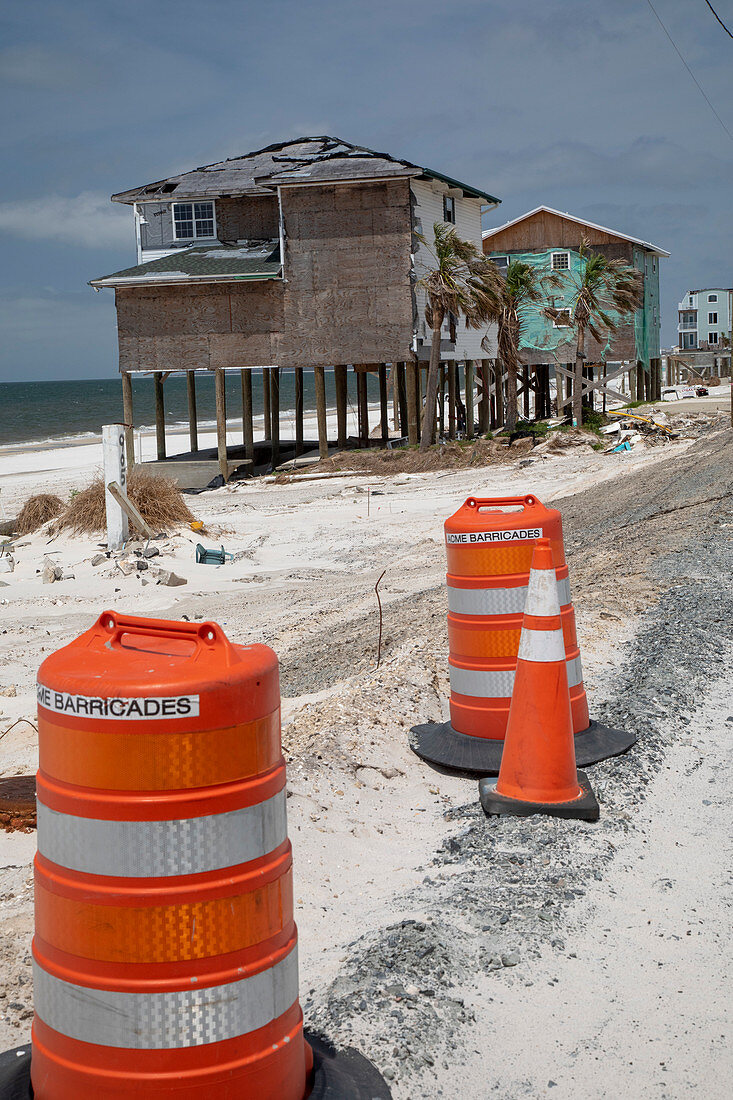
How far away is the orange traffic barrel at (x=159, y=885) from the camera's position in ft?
8.16

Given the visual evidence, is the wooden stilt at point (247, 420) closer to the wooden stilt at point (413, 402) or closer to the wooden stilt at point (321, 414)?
the wooden stilt at point (321, 414)

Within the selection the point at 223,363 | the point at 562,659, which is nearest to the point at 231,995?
the point at 562,659

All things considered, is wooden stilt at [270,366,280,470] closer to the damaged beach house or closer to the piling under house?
the piling under house

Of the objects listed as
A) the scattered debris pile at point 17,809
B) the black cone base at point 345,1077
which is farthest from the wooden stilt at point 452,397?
the black cone base at point 345,1077

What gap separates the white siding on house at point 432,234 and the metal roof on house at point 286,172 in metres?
0.44

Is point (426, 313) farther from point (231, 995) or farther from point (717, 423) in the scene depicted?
point (231, 995)

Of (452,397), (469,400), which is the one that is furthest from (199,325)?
(469,400)

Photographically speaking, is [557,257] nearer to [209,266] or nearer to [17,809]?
[209,266]

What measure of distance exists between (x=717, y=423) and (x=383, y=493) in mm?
13832

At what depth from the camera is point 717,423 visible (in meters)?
31.0

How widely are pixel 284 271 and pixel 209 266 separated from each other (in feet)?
6.90

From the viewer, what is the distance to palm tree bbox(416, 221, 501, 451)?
1122 inches

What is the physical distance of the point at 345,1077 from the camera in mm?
2938

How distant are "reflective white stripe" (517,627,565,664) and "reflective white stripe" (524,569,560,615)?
0.09 metres
